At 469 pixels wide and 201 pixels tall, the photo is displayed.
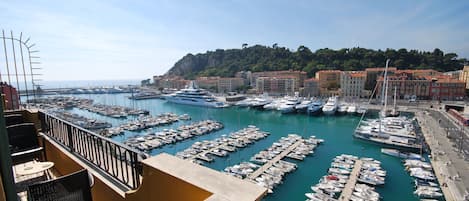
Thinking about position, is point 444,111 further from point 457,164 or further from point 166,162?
point 166,162

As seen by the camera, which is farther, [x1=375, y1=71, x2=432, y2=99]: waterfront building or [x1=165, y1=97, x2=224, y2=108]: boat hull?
[x1=165, y1=97, x2=224, y2=108]: boat hull

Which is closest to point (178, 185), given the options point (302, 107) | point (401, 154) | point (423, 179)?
point (423, 179)

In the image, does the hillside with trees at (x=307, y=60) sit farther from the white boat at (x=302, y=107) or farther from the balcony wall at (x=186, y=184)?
the balcony wall at (x=186, y=184)

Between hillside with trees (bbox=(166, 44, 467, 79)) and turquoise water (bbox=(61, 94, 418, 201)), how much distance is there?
Result: 26.5m

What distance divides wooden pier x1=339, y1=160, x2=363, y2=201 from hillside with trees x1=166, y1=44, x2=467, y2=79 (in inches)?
1588

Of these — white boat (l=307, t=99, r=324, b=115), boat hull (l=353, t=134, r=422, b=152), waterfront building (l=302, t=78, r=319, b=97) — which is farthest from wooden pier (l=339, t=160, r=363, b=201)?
waterfront building (l=302, t=78, r=319, b=97)

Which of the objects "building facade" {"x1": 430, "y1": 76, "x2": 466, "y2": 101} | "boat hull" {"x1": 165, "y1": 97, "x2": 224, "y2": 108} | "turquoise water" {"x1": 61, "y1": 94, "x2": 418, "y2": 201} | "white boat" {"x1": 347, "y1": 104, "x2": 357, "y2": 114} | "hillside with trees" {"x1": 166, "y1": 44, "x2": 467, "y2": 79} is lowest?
"turquoise water" {"x1": 61, "y1": 94, "x2": 418, "y2": 201}

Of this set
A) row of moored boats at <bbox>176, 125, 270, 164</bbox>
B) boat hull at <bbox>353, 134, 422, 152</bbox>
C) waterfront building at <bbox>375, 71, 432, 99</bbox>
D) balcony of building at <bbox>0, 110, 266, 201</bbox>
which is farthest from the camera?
waterfront building at <bbox>375, 71, 432, 99</bbox>

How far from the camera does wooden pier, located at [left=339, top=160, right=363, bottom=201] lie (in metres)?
9.61

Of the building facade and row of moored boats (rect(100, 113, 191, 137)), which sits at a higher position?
the building facade

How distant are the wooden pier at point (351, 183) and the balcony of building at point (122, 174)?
9695 millimetres

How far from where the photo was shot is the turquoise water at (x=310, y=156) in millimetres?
10792

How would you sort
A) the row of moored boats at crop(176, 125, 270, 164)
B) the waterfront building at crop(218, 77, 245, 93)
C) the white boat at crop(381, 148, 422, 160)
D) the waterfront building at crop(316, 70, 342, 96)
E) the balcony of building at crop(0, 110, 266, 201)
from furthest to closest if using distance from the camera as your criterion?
the waterfront building at crop(218, 77, 245, 93) → the waterfront building at crop(316, 70, 342, 96) → the row of moored boats at crop(176, 125, 270, 164) → the white boat at crop(381, 148, 422, 160) → the balcony of building at crop(0, 110, 266, 201)

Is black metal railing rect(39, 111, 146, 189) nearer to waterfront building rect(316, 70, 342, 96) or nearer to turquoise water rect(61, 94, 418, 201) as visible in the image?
turquoise water rect(61, 94, 418, 201)
